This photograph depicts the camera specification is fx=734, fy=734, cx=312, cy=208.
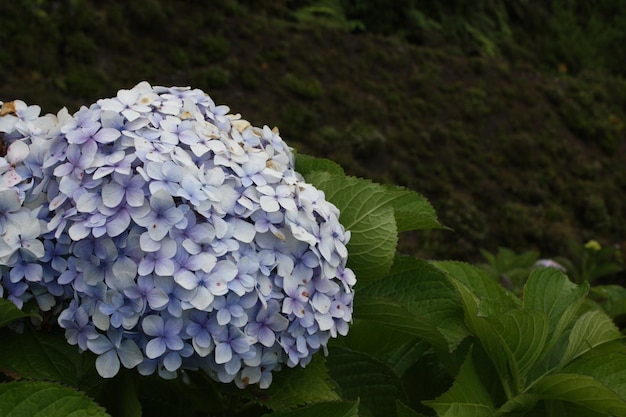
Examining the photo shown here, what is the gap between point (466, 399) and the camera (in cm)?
131

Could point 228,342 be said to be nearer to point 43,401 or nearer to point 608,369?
point 43,401

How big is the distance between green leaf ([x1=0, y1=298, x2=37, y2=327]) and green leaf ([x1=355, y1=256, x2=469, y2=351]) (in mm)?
667

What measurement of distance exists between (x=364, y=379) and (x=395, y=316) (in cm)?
19

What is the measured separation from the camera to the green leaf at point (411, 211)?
4.76 ft

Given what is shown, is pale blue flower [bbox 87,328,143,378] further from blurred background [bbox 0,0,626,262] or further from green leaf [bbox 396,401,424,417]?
blurred background [bbox 0,0,626,262]

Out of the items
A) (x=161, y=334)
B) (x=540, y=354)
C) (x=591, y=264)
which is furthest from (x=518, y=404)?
(x=591, y=264)

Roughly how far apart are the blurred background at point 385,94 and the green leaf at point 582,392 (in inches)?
191

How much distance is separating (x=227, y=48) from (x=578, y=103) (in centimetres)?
506

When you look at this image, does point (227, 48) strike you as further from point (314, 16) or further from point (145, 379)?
point (145, 379)

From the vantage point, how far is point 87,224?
104 cm

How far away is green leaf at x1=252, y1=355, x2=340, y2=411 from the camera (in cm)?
117

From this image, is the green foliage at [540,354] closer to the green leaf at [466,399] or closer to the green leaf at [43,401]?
the green leaf at [466,399]

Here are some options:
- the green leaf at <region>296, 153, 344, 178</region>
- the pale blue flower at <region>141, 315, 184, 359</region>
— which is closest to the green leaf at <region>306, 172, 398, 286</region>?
the green leaf at <region>296, 153, 344, 178</region>

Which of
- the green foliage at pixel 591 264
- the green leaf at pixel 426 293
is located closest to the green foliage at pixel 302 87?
the green foliage at pixel 591 264
